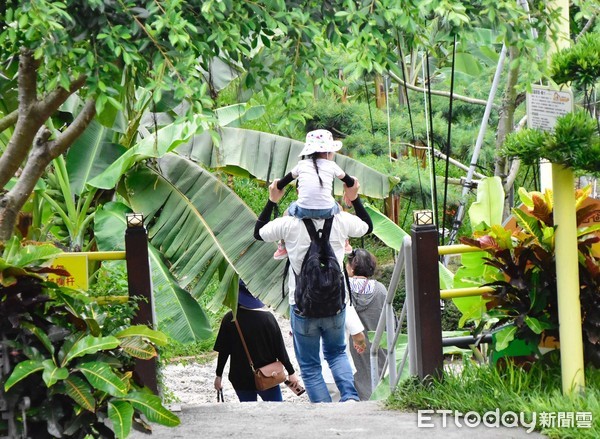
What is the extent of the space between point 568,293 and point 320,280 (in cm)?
167

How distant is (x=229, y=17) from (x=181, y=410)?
8.76 ft

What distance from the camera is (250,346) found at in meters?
7.36

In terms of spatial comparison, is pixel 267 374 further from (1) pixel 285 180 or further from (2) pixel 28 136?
(2) pixel 28 136

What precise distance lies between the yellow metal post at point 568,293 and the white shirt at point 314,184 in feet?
5.51

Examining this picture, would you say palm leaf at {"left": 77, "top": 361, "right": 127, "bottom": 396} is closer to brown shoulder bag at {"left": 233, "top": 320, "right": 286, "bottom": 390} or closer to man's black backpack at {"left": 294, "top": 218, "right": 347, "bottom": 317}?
man's black backpack at {"left": 294, "top": 218, "right": 347, "bottom": 317}

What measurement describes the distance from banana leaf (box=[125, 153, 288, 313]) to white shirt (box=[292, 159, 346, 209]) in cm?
206

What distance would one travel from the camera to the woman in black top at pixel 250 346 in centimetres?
738

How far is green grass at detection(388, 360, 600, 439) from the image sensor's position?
5.09 m

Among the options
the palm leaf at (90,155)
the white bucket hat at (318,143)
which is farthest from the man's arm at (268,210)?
the palm leaf at (90,155)

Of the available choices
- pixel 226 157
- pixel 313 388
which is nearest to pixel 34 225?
pixel 226 157

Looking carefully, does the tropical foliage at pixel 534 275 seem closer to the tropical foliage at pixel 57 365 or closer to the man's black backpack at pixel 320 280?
the man's black backpack at pixel 320 280

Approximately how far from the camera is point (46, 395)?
4.36 meters

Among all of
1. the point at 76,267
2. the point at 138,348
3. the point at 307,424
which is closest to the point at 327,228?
the point at 307,424

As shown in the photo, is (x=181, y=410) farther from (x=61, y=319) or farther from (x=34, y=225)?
(x=34, y=225)
